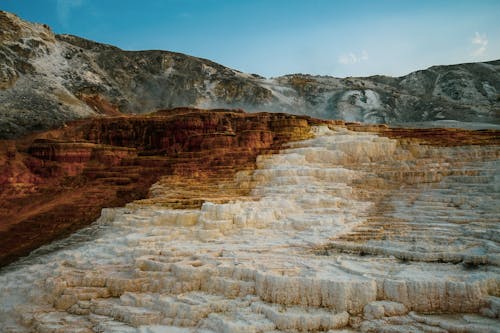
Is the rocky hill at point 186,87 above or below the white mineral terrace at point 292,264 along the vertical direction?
above

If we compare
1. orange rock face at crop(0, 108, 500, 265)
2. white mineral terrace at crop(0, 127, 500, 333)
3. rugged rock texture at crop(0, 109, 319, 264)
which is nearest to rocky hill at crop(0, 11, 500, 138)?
rugged rock texture at crop(0, 109, 319, 264)

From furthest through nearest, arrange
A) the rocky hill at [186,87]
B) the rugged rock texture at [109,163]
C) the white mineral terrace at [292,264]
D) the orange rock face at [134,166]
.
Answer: the rocky hill at [186,87]
the rugged rock texture at [109,163]
the orange rock face at [134,166]
the white mineral terrace at [292,264]

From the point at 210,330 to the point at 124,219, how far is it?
6.92 metres

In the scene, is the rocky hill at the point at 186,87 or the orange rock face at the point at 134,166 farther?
the rocky hill at the point at 186,87

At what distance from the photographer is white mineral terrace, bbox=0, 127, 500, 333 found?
20.5ft

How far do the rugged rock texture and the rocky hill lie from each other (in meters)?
9.27

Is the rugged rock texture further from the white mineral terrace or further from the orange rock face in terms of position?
the white mineral terrace

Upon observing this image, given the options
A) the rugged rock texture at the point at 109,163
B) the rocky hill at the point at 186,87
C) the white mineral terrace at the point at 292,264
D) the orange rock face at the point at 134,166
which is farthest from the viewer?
the rocky hill at the point at 186,87

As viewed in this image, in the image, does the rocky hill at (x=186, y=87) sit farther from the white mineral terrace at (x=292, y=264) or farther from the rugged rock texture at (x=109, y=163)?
the white mineral terrace at (x=292, y=264)

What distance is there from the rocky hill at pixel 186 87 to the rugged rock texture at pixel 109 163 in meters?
9.27

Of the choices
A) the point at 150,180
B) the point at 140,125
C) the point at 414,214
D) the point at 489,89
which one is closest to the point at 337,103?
the point at 489,89

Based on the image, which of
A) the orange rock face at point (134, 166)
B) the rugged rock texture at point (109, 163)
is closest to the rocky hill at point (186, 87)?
the rugged rock texture at point (109, 163)

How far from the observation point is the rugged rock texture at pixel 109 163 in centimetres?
1411

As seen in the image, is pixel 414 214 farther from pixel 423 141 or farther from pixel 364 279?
pixel 423 141
